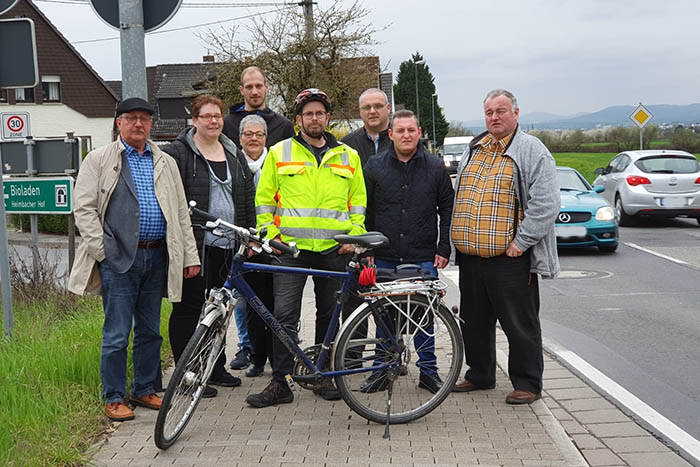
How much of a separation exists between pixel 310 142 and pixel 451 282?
684cm

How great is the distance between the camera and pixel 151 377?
18.7ft

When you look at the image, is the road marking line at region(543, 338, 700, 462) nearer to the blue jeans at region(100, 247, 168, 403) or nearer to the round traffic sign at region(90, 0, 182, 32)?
the blue jeans at region(100, 247, 168, 403)

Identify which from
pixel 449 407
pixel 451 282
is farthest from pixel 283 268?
pixel 451 282

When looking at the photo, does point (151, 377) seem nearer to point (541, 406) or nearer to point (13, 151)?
point (541, 406)

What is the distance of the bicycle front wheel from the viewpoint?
17.4 ft

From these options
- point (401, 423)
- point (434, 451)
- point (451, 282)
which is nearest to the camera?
point (434, 451)

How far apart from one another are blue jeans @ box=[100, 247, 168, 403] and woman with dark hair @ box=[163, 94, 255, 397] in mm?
411

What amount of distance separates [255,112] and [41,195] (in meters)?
2.32

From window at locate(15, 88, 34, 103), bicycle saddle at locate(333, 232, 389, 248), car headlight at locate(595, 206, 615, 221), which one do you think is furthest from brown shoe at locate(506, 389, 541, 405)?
window at locate(15, 88, 34, 103)

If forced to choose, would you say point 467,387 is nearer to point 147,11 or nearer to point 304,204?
point 304,204

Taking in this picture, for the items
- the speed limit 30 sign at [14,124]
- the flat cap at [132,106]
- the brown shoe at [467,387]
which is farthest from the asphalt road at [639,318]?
the speed limit 30 sign at [14,124]

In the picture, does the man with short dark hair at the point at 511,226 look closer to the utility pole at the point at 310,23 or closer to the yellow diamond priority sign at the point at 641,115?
the utility pole at the point at 310,23

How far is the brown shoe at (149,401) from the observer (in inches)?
222

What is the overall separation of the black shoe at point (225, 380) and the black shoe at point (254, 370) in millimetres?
295
